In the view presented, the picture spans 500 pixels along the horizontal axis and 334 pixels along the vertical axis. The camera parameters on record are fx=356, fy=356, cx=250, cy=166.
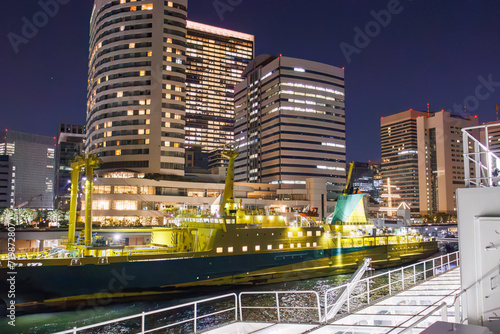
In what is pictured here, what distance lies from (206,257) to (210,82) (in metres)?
170

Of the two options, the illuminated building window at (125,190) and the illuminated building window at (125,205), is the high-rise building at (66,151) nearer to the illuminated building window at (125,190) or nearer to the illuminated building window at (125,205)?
the illuminated building window at (125,190)

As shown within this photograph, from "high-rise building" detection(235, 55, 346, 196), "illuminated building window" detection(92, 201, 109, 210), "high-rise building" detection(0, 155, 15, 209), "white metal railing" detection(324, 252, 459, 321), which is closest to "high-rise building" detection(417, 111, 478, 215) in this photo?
"high-rise building" detection(235, 55, 346, 196)

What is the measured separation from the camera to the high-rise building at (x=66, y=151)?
417 ft

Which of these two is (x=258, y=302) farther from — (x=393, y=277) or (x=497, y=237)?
(x=497, y=237)

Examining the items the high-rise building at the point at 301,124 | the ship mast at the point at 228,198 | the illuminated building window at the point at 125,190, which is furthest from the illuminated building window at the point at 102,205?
the high-rise building at the point at 301,124

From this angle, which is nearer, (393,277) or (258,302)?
(258,302)

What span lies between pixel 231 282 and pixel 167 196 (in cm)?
4351

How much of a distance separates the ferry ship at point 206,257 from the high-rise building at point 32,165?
15020 cm

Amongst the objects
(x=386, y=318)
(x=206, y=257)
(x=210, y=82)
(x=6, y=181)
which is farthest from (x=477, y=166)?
(x=210, y=82)

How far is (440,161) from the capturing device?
16325 centimetres

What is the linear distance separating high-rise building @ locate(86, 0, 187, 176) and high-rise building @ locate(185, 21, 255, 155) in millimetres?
100651

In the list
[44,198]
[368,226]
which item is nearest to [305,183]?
[368,226]

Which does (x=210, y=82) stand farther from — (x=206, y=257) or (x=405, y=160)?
(x=206, y=257)

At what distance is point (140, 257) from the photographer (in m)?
27.4
